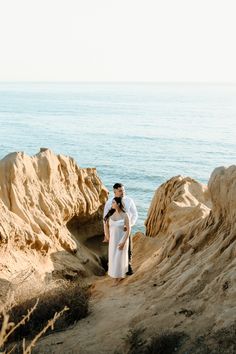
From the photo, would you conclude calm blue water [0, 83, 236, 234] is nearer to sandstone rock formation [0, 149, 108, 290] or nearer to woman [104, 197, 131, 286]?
sandstone rock formation [0, 149, 108, 290]

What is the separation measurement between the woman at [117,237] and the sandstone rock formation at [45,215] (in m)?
1.56

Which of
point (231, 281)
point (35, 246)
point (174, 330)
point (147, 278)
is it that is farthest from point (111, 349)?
point (35, 246)

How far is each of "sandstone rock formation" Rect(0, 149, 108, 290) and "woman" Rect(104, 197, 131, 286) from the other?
1.56m

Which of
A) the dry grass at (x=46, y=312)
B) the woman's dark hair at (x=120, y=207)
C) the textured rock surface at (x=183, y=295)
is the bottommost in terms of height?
the dry grass at (x=46, y=312)

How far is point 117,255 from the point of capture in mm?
12352

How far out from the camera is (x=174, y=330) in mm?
8641

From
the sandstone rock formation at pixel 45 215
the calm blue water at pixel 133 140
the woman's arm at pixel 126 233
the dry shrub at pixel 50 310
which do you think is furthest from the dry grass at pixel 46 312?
the calm blue water at pixel 133 140

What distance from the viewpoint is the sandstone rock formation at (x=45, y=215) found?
42.7 ft

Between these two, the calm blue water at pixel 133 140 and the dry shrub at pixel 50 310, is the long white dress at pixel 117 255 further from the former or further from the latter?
the calm blue water at pixel 133 140

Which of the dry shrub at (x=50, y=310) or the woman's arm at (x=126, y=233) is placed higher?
the woman's arm at (x=126, y=233)

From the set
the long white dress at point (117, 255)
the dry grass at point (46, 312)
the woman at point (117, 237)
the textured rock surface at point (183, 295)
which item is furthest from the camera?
the long white dress at point (117, 255)

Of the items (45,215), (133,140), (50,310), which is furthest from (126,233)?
(133,140)

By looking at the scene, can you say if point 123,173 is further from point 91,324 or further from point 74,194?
point 91,324

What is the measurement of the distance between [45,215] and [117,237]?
324cm
